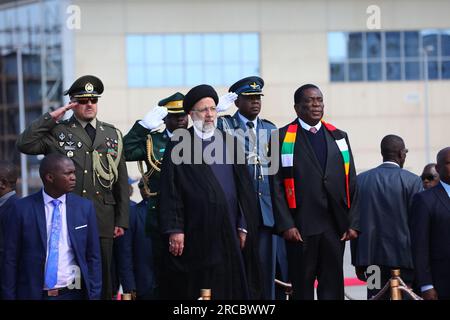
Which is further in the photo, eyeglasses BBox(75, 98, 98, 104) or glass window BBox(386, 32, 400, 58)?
glass window BBox(386, 32, 400, 58)

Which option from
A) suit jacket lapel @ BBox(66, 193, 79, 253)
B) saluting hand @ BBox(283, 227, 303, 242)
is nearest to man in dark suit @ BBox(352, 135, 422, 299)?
saluting hand @ BBox(283, 227, 303, 242)

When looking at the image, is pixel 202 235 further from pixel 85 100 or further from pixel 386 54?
pixel 386 54

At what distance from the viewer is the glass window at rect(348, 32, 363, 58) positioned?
38344mm

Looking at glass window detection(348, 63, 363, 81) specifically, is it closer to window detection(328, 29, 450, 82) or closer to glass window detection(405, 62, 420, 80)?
window detection(328, 29, 450, 82)

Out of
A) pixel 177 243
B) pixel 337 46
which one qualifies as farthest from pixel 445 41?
pixel 177 243

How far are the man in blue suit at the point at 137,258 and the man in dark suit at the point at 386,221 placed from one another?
222 cm

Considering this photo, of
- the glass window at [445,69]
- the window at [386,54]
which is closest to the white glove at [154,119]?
the window at [386,54]

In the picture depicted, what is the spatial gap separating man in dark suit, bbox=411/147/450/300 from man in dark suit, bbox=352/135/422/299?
1886 millimetres

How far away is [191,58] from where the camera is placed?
123 feet

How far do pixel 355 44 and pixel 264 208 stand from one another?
3054cm

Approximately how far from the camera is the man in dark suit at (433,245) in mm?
7523

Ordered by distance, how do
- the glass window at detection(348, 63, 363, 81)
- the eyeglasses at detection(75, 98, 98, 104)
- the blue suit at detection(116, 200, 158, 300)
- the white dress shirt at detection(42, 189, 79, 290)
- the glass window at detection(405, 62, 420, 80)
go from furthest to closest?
the glass window at detection(405, 62, 420, 80)
the glass window at detection(348, 63, 363, 81)
the blue suit at detection(116, 200, 158, 300)
the eyeglasses at detection(75, 98, 98, 104)
the white dress shirt at detection(42, 189, 79, 290)
